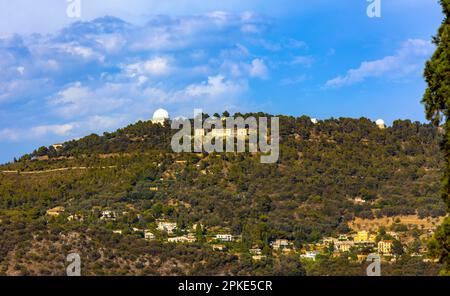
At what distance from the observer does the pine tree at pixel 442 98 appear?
13.3m

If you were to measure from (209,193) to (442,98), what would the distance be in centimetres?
5181

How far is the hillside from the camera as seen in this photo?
51.2 m

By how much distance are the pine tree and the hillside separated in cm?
3500

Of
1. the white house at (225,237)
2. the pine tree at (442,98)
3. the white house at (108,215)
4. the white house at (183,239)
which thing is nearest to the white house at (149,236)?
the white house at (183,239)

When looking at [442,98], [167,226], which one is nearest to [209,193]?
[167,226]

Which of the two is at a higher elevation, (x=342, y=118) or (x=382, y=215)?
(x=342, y=118)

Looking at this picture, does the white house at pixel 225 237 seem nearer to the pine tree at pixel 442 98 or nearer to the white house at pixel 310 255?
the white house at pixel 310 255

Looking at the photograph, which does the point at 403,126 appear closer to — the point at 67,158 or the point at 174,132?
the point at 174,132

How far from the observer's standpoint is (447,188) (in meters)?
13.5

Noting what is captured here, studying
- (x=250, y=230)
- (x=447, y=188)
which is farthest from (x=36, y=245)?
(x=447, y=188)

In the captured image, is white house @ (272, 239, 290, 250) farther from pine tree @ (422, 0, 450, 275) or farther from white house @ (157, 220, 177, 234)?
pine tree @ (422, 0, 450, 275)

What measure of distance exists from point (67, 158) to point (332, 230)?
2685cm

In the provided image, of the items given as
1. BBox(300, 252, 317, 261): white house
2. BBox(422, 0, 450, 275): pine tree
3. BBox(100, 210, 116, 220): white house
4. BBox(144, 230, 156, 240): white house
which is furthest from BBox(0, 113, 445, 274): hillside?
BBox(422, 0, 450, 275): pine tree

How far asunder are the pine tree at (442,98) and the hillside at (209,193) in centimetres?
3500
